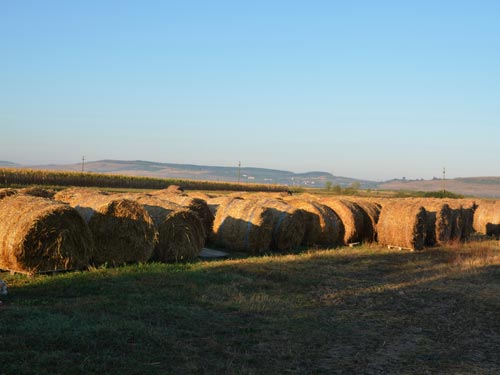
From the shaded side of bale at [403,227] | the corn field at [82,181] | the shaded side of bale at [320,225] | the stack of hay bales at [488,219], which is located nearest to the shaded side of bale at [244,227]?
the shaded side of bale at [320,225]

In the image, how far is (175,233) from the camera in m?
13.3

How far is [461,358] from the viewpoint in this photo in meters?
6.73

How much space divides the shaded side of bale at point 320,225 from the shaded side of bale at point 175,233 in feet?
15.3

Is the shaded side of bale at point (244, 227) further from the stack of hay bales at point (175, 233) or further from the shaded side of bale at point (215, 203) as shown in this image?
the stack of hay bales at point (175, 233)

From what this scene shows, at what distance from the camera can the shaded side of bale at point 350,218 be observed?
18516 millimetres

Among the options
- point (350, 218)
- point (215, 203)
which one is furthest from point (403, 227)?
point (215, 203)

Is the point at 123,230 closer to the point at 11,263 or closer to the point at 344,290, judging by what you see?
the point at 11,263

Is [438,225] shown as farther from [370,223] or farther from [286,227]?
[286,227]

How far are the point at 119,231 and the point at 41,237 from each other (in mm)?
1982

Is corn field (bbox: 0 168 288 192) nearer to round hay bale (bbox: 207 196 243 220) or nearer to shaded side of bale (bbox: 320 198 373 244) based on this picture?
round hay bale (bbox: 207 196 243 220)

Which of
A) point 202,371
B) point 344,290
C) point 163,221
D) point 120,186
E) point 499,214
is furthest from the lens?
point 120,186

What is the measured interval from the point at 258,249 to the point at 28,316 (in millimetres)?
8643

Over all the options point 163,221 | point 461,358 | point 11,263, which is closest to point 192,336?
point 461,358

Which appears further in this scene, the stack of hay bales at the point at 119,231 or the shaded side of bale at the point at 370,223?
the shaded side of bale at the point at 370,223
